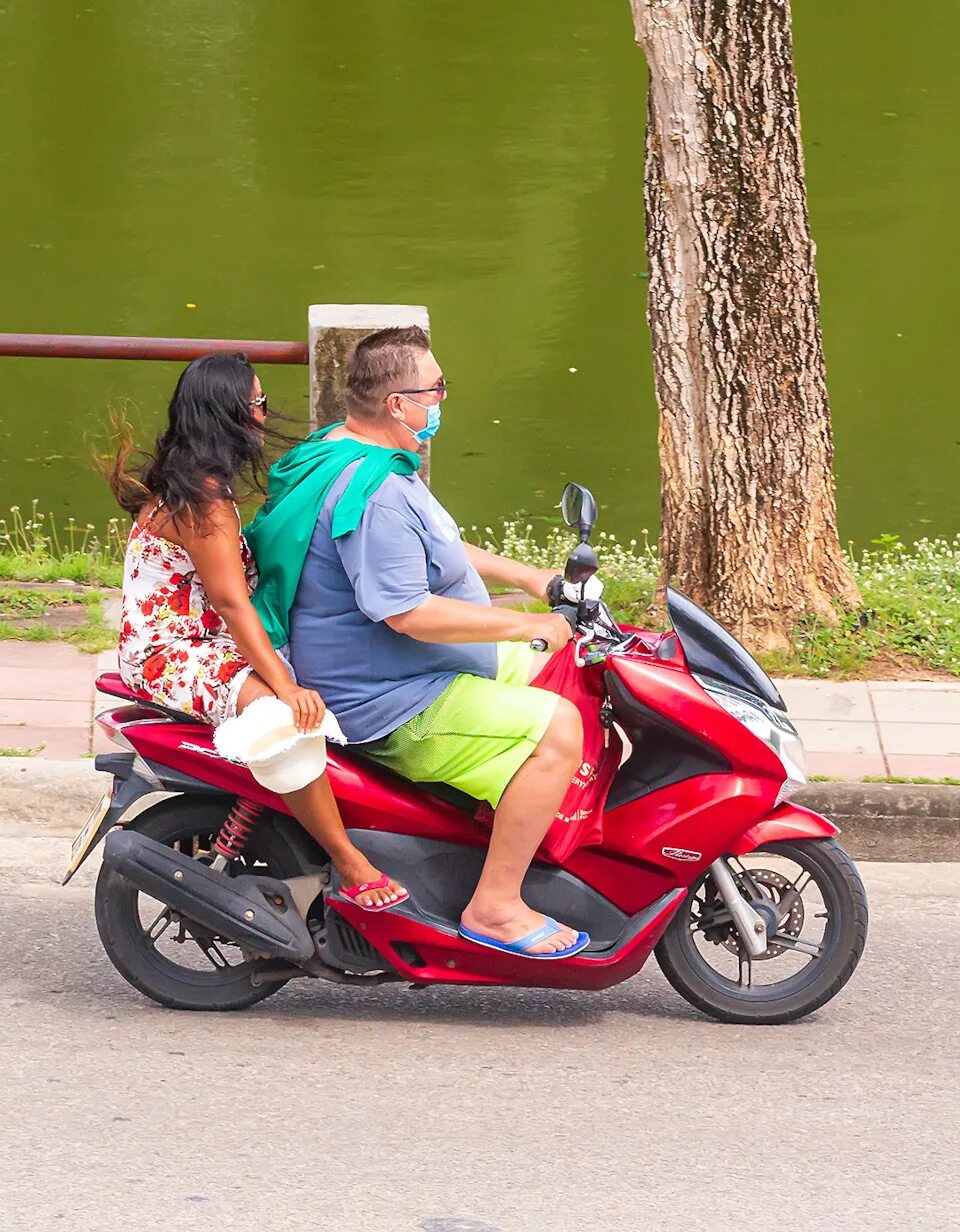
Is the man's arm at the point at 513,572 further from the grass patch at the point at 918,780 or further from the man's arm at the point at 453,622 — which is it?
the grass patch at the point at 918,780

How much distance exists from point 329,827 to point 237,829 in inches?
10.4

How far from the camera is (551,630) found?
390 centimetres

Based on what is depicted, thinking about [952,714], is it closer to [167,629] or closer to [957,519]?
[167,629]

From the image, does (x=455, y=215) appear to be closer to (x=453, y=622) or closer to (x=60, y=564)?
(x=60, y=564)

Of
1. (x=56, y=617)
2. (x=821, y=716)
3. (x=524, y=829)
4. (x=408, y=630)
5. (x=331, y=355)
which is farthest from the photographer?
(x=56, y=617)

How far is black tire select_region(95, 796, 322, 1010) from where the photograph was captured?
4297 mm

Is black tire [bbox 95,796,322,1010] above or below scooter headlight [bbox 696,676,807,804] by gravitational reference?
below

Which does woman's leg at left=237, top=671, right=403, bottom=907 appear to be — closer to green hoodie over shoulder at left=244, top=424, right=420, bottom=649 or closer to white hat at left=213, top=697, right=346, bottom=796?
white hat at left=213, top=697, right=346, bottom=796

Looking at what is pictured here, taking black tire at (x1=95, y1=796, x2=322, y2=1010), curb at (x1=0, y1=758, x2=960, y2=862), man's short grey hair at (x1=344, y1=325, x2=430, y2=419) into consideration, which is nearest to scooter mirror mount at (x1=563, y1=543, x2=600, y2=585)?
man's short grey hair at (x1=344, y1=325, x2=430, y2=419)

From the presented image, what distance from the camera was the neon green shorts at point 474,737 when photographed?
4.09m

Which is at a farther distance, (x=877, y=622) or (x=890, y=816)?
(x=877, y=622)

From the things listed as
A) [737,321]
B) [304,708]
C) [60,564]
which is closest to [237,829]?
[304,708]

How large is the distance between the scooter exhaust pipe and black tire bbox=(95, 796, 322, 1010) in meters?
0.07

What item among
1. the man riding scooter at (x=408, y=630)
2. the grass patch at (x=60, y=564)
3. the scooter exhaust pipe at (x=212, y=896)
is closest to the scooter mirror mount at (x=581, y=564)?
the man riding scooter at (x=408, y=630)
